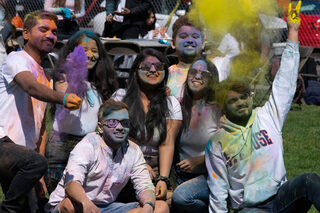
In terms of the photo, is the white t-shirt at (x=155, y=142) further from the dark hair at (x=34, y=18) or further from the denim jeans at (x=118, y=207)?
the dark hair at (x=34, y=18)

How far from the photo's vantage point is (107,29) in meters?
8.37

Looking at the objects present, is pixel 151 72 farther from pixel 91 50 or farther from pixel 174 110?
pixel 91 50

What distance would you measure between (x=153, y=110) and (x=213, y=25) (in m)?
0.76

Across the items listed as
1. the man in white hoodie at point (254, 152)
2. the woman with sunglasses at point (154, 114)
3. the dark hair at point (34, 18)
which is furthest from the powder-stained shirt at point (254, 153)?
the dark hair at point (34, 18)

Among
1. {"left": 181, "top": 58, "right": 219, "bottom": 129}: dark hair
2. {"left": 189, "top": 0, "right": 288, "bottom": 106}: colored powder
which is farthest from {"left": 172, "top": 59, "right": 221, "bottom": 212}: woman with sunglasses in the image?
{"left": 189, "top": 0, "right": 288, "bottom": 106}: colored powder

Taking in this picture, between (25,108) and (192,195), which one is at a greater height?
(25,108)

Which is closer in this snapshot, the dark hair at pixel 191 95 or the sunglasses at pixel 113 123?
the sunglasses at pixel 113 123

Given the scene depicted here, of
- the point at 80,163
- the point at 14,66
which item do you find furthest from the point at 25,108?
the point at 80,163

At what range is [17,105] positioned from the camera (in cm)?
397

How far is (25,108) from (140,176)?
939 mm

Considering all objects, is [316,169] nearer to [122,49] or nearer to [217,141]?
[217,141]

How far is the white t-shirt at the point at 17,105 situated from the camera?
3936mm

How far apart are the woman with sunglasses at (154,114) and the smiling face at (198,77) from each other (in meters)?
0.18

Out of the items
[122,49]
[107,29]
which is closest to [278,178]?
[122,49]
